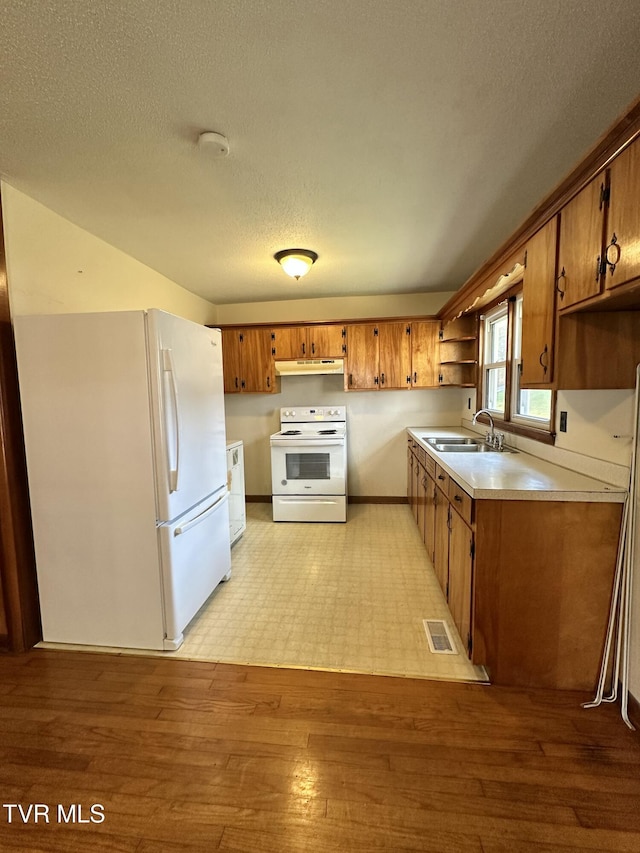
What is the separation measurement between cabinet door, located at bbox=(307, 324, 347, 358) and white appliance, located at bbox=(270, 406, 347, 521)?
3.05 ft

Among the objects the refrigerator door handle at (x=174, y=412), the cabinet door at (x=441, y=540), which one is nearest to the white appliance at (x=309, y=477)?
the cabinet door at (x=441, y=540)

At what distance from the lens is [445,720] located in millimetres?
1553

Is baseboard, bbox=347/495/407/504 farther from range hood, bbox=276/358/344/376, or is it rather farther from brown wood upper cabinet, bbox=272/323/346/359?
brown wood upper cabinet, bbox=272/323/346/359

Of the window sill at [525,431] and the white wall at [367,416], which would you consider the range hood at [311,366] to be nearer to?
the white wall at [367,416]

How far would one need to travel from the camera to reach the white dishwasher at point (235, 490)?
3330mm

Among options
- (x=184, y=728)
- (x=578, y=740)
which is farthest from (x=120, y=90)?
(x=578, y=740)

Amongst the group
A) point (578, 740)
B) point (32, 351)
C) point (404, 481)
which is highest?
point (32, 351)

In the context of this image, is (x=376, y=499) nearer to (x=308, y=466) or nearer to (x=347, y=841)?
(x=308, y=466)

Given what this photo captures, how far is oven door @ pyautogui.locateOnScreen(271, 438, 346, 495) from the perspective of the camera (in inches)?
155

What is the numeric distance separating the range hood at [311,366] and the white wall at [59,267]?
1.59 m

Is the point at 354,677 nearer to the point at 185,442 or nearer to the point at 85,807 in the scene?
the point at 85,807

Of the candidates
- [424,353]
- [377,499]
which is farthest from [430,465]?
[377,499]

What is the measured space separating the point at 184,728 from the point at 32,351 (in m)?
2.01

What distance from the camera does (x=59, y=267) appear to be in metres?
2.26
